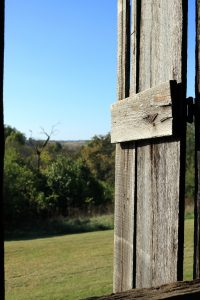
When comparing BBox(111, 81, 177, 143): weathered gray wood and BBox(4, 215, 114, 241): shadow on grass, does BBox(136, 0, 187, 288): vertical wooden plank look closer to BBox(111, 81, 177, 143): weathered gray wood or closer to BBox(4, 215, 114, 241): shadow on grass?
BBox(111, 81, 177, 143): weathered gray wood

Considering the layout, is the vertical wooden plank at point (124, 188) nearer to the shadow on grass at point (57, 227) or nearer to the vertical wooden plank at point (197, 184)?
the vertical wooden plank at point (197, 184)

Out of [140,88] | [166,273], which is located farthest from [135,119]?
[166,273]

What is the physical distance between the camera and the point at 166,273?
217 centimetres

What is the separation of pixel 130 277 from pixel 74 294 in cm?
898

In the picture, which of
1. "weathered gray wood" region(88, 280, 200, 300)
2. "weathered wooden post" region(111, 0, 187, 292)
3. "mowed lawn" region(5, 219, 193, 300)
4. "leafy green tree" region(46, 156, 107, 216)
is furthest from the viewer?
"leafy green tree" region(46, 156, 107, 216)

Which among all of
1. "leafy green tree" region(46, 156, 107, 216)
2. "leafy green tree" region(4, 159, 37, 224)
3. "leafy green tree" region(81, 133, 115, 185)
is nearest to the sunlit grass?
"leafy green tree" region(4, 159, 37, 224)

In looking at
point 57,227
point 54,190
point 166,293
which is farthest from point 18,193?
point 166,293

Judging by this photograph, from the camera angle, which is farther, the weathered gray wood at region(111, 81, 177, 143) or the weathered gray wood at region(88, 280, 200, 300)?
the weathered gray wood at region(111, 81, 177, 143)

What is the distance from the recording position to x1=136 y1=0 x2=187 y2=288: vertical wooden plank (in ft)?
6.98

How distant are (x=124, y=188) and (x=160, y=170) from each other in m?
0.42

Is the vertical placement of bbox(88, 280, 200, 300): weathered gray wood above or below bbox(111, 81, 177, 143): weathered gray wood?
below

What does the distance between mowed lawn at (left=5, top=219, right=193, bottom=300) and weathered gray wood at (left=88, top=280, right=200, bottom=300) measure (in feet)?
27.7

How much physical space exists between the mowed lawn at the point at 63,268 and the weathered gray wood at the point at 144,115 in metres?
7.75

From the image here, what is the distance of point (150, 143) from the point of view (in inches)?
93.0
